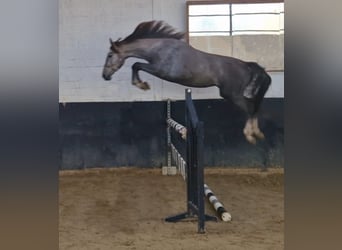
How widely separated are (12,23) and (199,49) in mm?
5050

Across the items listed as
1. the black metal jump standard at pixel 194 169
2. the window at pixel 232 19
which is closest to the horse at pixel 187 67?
the window at pixel 232 19

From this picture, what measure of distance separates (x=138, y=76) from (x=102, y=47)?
0.49 metres

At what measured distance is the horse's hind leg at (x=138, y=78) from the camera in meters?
5.71

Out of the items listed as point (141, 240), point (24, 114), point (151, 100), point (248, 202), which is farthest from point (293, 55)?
point (151, 100)

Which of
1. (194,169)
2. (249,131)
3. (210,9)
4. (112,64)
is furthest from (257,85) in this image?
(194,169)

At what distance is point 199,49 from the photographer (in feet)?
18.7

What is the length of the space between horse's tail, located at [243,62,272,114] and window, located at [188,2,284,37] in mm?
398

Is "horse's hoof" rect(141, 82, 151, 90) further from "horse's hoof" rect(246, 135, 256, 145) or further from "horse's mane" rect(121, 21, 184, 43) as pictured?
"horse's hoof" rect(246, 135, 256, 145)

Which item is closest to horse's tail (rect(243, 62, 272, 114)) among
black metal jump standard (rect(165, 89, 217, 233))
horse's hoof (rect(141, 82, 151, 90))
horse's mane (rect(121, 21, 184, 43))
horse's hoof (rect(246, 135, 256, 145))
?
horse's hoof (rect(246, 135, 256, 145))

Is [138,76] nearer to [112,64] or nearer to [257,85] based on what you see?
[112,64]

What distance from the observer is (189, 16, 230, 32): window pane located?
5.72 meters

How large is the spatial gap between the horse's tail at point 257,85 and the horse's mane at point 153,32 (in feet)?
2.80

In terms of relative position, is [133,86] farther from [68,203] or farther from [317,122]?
[317,122]

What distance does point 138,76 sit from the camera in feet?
18.8
